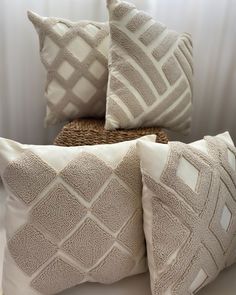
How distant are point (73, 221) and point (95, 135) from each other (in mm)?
417

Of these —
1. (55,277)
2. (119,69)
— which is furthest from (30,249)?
(119,69)

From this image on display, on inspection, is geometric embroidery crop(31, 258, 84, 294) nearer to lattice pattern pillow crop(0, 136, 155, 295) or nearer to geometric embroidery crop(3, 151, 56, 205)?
lattice pattern pillow crop(0, 136, 155, 295)

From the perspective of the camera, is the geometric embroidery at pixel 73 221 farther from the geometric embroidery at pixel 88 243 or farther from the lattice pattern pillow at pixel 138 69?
the lattice pattern pillow at pixel 138 69

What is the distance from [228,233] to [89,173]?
350 mm

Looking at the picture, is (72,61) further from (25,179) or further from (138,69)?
(25,179)

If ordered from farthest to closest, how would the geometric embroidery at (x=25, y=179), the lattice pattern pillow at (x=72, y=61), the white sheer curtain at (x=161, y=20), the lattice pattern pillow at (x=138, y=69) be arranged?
the white sheer curtain at (x=161, y=20) → the lattice pattern pillow at (x=72, y=61) → the lattice pattern pillow at (x=138, y=69) → the geometric embroidery at (x=25, y=179)

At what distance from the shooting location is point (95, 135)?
104 centimetres

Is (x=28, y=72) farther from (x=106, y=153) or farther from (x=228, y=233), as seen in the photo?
(x=228, y=233)

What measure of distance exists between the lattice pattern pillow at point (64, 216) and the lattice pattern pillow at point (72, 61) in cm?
50

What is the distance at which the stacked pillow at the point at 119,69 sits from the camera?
1015mm

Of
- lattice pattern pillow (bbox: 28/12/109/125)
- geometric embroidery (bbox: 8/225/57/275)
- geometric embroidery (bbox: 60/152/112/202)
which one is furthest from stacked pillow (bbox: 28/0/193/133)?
geometric embroidery (bbox: 8/225/57/275)

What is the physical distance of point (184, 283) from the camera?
67cm

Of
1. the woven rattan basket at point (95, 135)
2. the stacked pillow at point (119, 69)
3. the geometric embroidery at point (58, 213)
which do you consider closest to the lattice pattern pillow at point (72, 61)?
the stacked pillow at point (119, 69)

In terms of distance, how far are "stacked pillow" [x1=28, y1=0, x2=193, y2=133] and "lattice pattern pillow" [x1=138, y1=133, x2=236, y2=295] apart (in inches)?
13.9
